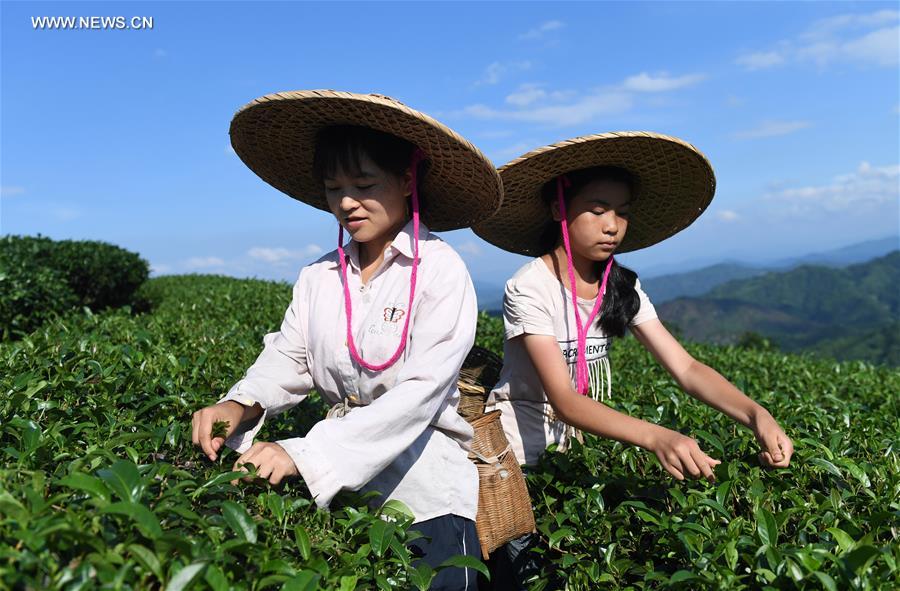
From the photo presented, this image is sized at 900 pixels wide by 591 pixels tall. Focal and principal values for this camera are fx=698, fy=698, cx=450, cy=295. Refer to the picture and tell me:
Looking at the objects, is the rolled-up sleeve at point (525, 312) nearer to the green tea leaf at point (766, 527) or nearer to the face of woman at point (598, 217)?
the face of woman at point (598, 217)

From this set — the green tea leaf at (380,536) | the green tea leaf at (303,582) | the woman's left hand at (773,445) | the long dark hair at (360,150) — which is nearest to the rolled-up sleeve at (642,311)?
the woman's left hand at (773,445)

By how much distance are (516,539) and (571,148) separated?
58.5 inches

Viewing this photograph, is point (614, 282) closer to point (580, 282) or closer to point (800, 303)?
point (580, 282)

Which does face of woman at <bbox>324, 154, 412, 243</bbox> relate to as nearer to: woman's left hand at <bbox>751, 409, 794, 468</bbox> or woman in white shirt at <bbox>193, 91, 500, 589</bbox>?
woman in white shirt at <bbox>193, 91, 500, 589</bbox>

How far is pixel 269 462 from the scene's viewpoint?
1.82 m

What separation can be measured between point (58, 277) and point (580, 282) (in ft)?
24.3

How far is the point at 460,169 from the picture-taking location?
2.42m

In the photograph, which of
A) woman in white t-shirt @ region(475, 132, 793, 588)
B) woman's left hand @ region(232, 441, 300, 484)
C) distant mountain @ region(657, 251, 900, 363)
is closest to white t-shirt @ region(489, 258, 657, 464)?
woman in white t-shirt @ region(475, 132, 793, 588)

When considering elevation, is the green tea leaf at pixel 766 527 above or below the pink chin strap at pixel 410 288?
below

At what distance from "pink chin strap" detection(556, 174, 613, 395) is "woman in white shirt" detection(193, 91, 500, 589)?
0.43 metres

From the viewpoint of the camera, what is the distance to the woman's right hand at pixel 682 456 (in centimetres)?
212

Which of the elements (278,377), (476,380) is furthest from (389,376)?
(476,380)

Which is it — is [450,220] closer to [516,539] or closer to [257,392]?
[257,392]

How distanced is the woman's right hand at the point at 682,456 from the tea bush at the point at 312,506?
0.07 metres
